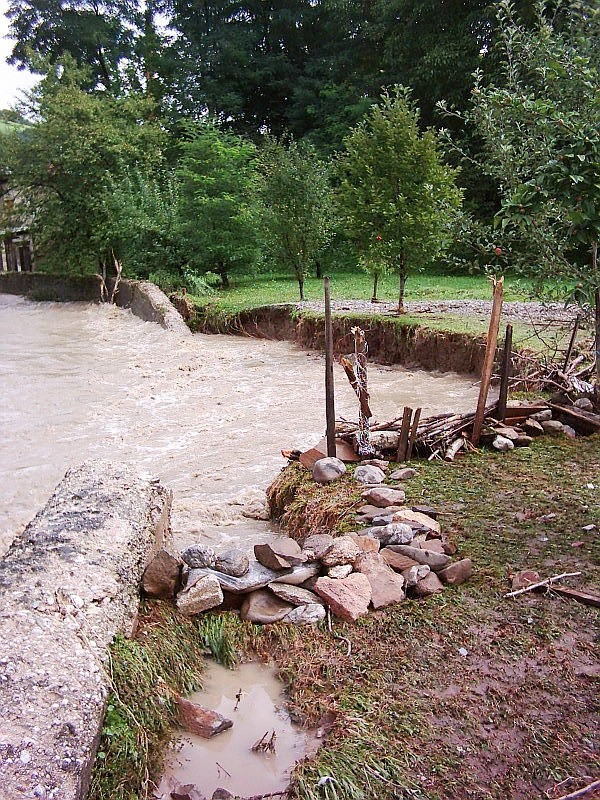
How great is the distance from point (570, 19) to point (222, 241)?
633 inches

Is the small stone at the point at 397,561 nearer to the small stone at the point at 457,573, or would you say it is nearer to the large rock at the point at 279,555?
the small stone at the point at 457,573

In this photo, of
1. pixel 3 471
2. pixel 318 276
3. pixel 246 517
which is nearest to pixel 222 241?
pixel 318 276

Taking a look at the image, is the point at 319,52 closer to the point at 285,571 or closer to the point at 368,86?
the point at 368,86

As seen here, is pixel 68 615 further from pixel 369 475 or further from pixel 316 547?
pixel 369 475

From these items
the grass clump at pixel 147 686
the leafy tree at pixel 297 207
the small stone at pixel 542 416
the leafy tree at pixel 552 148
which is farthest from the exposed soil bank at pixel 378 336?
the grass clump at pixel 147 686

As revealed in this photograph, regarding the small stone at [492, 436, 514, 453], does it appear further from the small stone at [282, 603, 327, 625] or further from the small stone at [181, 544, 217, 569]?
the small stone at [181, 544, 217, 569]

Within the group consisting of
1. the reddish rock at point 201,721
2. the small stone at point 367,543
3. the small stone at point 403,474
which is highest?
the small stone at point 367,543

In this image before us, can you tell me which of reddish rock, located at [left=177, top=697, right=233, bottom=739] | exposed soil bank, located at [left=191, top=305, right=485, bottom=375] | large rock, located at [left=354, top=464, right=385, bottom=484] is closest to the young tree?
exposed soil bank, located at [left=191, top=305, right=485, bottom=375]

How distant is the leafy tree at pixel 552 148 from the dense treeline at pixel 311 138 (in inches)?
0.7

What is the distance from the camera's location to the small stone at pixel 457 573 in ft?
12.3

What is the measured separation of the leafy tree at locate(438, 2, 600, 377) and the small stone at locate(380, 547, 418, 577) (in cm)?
190

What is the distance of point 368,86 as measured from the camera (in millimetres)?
27969

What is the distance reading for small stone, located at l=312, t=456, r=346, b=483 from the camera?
205 inches

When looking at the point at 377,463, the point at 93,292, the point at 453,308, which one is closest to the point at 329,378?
the point at 377,463
